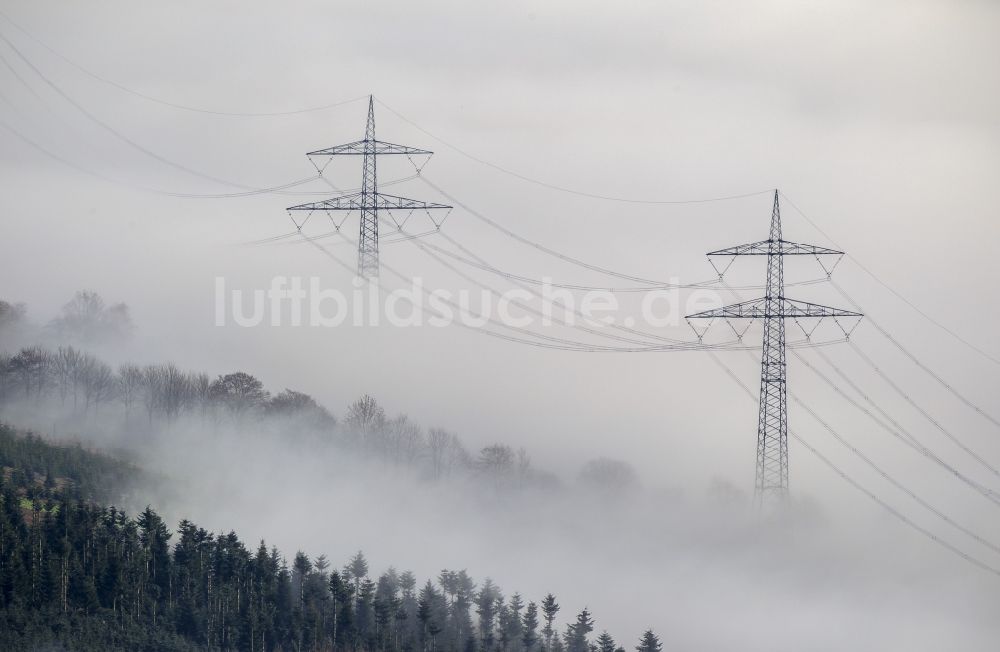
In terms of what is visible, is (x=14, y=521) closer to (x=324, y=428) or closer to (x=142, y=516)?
(x=142, y=516)

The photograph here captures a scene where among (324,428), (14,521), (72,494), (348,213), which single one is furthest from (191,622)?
(324,428)

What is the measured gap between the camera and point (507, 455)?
15162 cm

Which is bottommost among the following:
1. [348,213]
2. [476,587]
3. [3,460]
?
[476,587]

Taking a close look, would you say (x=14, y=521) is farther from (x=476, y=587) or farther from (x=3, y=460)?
(x=476, y=587)

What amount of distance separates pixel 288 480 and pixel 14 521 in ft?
137

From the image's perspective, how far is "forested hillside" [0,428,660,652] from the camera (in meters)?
88.6

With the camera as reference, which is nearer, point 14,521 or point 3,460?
point 14,521

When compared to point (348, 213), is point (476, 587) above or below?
below

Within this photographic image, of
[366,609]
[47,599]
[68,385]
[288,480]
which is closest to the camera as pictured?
[47,599]

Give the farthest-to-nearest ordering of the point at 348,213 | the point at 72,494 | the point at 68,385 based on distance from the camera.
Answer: the point at 68,385 < the point at 348,213 < the point at 72,494

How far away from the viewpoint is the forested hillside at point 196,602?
8862cm

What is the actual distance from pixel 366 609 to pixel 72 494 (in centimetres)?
2640

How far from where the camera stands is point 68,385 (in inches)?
5763

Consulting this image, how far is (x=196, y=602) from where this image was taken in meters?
92.7
